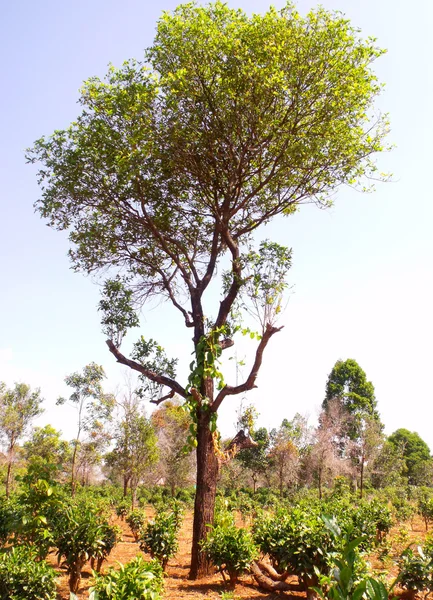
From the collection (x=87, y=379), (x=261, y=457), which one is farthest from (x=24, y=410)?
(x=261, y=457)

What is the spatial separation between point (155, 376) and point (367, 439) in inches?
937

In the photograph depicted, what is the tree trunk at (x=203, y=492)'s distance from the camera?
8.91 metres

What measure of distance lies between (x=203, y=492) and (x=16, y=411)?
70.0ft

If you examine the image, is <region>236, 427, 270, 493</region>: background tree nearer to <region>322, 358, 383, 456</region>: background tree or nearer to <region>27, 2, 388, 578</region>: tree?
<region>322, 358, 383, 456</region>: background tree

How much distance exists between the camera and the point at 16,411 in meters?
26.9

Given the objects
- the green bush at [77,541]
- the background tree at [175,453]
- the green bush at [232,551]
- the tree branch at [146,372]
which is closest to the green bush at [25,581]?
the green bush at [77,541]

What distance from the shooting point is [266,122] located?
9117 mm

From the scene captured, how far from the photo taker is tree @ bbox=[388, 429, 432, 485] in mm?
41094

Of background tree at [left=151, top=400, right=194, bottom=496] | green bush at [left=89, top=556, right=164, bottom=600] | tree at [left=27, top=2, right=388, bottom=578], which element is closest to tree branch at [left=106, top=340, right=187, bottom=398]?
tree at [left=27, top=2, right=388, bottom=578]

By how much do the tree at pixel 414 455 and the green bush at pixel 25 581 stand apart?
123 feet

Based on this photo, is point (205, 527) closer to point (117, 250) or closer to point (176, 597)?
point (176, 597)

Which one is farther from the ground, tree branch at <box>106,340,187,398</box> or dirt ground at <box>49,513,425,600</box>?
tree branch at <box>106,340,187,398</box>

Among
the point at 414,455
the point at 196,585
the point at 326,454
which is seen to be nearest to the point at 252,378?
the point at 196,585

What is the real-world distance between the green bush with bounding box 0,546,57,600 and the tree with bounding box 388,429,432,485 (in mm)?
37586
